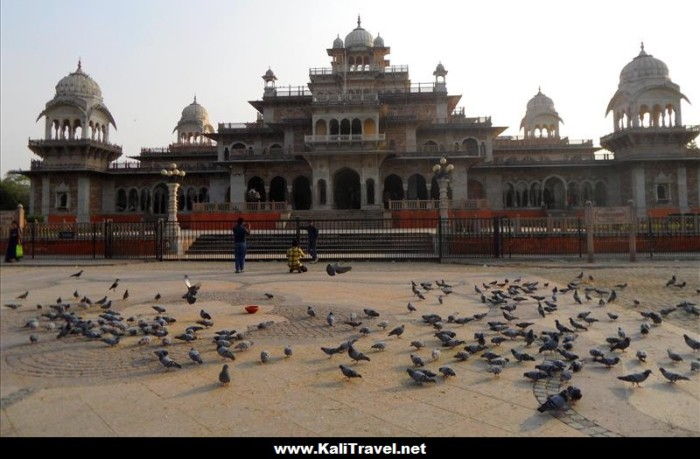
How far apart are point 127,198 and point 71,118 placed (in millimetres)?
7475

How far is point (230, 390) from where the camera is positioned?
10.0 feet

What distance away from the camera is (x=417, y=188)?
1359 inches

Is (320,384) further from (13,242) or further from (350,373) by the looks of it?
(13,242)

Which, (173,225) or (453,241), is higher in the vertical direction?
(173,225)

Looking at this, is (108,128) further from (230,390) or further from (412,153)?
(230,390)

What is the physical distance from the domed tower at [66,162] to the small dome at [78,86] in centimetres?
7

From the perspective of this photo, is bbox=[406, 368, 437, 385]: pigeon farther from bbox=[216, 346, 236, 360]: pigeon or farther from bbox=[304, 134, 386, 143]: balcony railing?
bbox=[304, 134, 386, 143]: balcony railing

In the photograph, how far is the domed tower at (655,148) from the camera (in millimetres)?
32531

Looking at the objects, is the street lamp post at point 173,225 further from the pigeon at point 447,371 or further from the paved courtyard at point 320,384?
the pigeon at point 447,371

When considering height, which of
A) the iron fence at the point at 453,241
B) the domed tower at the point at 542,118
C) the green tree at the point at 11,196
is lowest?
the iron fence at the point at 453,241

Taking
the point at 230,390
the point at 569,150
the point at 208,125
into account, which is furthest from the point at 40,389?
the point at 208,125

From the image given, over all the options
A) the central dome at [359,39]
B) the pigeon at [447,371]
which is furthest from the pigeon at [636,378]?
the central dome at [359,39]

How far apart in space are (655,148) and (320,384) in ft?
126

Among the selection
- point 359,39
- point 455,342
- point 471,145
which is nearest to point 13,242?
point 455,342
